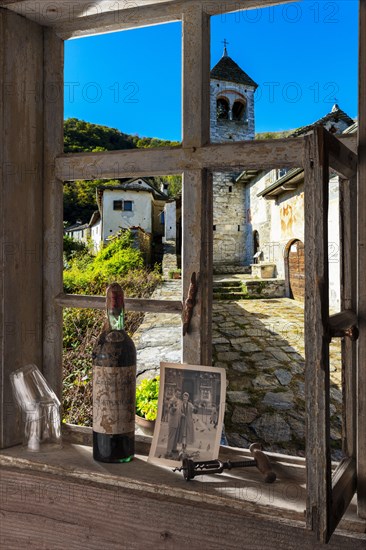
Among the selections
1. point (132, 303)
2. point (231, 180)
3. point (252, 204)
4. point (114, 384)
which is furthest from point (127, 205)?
point (231, 180)

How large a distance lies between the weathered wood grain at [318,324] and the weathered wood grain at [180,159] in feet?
0.83

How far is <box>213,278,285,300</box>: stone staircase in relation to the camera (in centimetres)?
1168

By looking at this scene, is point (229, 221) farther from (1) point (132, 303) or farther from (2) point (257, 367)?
(1) point (132, 303)

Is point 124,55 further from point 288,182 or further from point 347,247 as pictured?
point 288,182

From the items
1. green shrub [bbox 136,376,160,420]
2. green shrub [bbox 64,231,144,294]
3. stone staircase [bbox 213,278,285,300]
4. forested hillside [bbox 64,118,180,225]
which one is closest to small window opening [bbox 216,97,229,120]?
green shrub [bbox 64,231,144,294]

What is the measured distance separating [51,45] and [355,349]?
3.13 ft

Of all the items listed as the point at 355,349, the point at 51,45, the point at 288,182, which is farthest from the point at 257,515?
the point at 288,182

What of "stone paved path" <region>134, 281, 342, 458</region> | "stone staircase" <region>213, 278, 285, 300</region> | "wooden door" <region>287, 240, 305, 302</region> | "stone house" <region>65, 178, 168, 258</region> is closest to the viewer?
"stone paved path" <region>134, 281, 342, 458</region>

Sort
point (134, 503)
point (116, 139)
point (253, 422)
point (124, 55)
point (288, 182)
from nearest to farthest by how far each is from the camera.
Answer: point (134, 503), point (124, 55), point (116, 139), point (253, 422), point (288, 182)

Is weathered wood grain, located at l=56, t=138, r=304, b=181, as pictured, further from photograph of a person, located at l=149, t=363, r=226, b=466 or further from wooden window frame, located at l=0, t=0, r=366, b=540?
photograph of a person, located at l=149, t=363, r=226, b=466

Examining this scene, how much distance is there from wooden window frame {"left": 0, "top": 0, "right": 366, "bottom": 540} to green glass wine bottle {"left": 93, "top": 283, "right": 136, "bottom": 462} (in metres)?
0.08

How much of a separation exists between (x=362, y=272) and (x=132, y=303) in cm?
47

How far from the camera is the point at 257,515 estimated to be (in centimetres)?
71

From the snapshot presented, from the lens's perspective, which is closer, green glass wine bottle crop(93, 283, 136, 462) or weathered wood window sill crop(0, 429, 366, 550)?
weathered wood window sill crop(0, 429, 366, 550)
